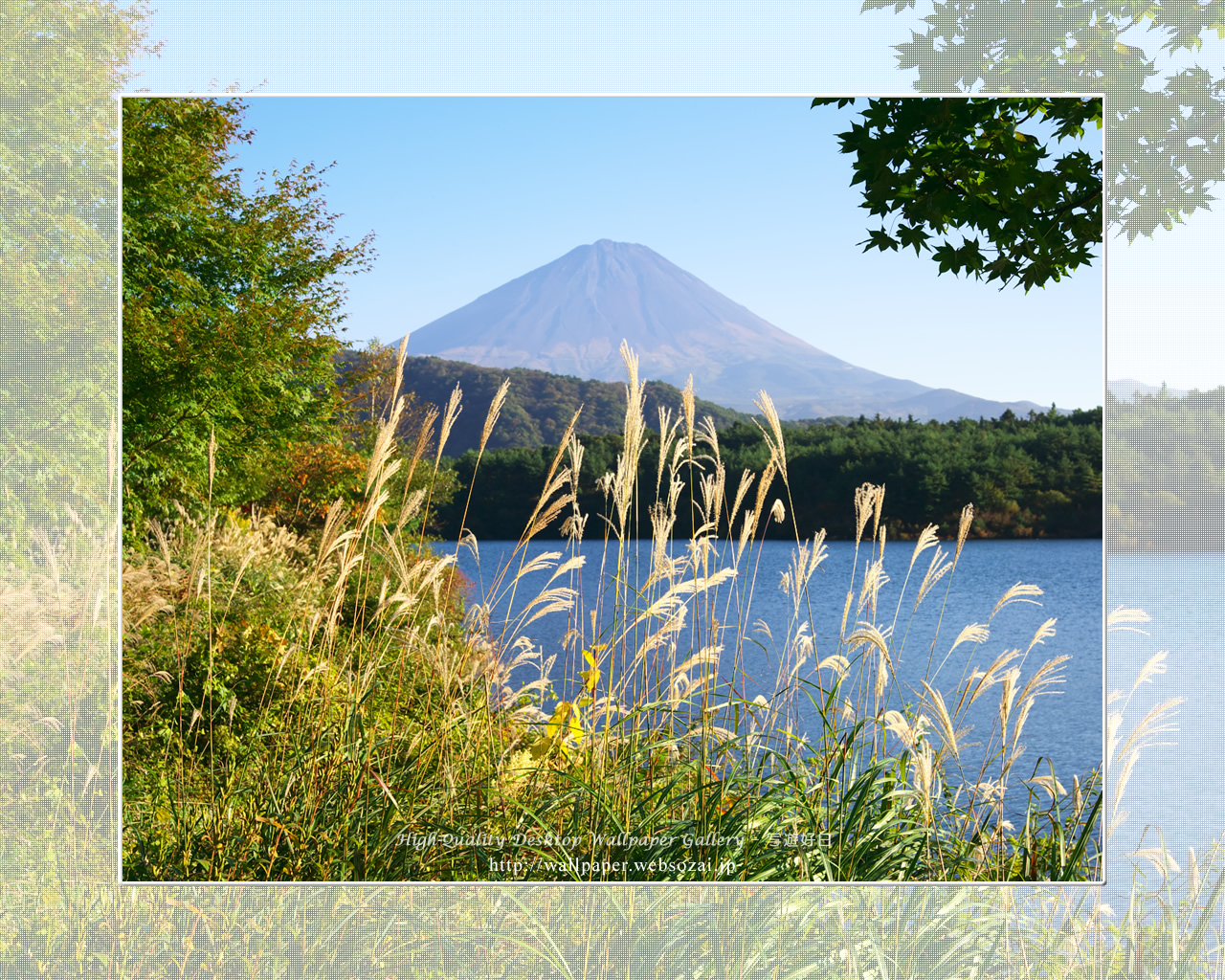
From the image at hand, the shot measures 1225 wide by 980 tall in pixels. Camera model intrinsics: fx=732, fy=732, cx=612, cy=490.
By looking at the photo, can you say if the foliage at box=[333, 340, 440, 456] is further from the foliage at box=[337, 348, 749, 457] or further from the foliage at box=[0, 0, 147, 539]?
the foliage at box=[0, 0, 147, 539]

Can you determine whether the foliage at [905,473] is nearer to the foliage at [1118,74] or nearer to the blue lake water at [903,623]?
the blue lake water at [903,623]

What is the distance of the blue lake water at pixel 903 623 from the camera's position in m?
Result: 2.36

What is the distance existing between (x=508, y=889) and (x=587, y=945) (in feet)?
0.89

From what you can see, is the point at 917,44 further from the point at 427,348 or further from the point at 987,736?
the point at 987,736

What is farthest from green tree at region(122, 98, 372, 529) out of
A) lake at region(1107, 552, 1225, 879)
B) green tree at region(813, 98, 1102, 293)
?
lake at region(1107, 552, 1225, 879)

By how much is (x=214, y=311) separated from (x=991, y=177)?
9.77 feet

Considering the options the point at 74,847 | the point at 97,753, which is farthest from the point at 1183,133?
the point at 74,847

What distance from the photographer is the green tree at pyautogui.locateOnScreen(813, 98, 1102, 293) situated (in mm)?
2518

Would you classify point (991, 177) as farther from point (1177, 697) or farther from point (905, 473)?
point (1177, 697)

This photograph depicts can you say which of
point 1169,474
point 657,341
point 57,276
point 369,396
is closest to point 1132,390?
point 1169,474

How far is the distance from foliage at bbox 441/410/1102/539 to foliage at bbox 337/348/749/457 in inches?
2.6

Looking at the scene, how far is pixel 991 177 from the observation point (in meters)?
2.61

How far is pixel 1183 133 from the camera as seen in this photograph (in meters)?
2.38

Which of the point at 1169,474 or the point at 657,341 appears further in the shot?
the point at 657,341
